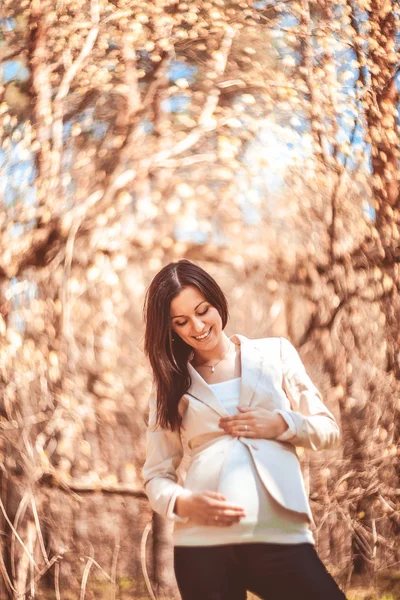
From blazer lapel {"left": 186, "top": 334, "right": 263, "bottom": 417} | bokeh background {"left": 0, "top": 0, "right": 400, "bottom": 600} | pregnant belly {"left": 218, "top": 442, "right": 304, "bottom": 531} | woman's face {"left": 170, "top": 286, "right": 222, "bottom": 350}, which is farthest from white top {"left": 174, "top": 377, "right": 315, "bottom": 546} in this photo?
bokeh background {"left": 0, "top": 0, "right": 400, "bottom": 600}

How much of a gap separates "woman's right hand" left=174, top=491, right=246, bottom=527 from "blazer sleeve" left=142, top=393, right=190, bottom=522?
0.11 feet

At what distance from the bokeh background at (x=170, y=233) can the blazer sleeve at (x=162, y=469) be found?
112 cm

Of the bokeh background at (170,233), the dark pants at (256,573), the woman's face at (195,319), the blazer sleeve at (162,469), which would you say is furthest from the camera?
the bokeh background at (170,233)

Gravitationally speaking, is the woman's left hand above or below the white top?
above

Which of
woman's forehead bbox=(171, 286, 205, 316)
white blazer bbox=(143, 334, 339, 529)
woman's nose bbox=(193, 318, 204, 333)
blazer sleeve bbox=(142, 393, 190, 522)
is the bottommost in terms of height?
blazer sleeve bbox=(142, 393, 190, 522)

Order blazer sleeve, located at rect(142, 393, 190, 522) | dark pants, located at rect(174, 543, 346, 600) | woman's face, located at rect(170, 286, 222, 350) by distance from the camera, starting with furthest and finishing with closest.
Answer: woman's face, located at rect(170, 286, 222, 350) < blazer sleeve, located at rect(142, 393, 190, 522) < dark pants, located at rect(174, 543, 346, 600)

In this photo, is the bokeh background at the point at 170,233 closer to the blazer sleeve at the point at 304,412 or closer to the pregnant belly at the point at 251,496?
the blazer sleeve at the point at 304,412

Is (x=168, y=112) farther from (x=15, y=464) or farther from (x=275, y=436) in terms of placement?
(x=275, y=436)

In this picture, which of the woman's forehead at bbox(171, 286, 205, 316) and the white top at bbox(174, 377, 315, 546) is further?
the woman's forehead at bbox(171, 286, 205, 316)

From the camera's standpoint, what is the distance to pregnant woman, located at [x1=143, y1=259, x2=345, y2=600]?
4.40ft

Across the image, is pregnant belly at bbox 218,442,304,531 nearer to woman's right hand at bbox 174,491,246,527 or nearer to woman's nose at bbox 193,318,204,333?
woman's right hand at bbox 174,491,246,527

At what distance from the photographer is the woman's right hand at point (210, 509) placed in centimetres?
133

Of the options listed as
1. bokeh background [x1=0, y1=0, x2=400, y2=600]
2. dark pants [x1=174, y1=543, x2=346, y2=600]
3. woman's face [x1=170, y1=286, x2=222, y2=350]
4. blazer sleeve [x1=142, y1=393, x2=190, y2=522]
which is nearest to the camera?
dark pants [x1=174, y1=543, x2=346, y2=600]

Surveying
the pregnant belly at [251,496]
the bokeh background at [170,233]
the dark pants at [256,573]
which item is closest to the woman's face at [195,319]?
the pregnant belly at [251,496]
